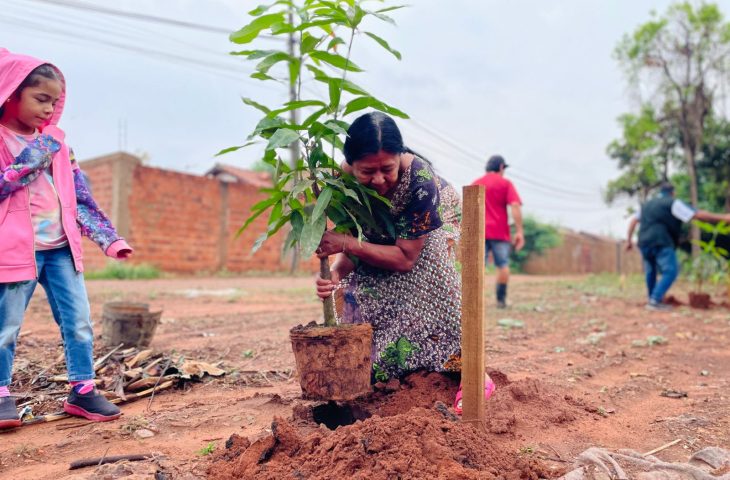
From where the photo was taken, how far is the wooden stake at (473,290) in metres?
2.22

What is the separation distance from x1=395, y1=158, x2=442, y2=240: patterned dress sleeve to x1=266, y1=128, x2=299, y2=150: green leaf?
25.5 inches

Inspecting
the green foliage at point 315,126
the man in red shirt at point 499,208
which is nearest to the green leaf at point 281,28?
the green foliage at point 315,126

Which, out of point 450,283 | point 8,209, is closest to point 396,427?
point 450,283

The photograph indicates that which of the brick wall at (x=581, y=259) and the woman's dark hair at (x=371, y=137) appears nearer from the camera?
the woman's dark hair at (x=371, y=137)

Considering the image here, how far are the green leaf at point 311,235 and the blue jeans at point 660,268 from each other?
6824 mm

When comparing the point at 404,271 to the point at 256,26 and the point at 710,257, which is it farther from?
the point at 710,257

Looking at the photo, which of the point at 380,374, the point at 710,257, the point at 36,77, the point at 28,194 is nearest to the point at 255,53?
the point at 36,77

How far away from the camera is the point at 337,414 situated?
2.75 metres

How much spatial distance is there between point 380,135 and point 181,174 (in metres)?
13.6

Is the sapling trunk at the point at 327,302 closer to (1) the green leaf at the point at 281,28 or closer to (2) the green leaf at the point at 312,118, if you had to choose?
(2) the green leaf at the point at 312,118

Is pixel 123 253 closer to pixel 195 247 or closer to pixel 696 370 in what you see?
pixel 696 370

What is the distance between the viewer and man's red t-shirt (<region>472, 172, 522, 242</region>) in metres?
7.09

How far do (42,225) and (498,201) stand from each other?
17.9 ft

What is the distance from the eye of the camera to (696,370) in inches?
168
